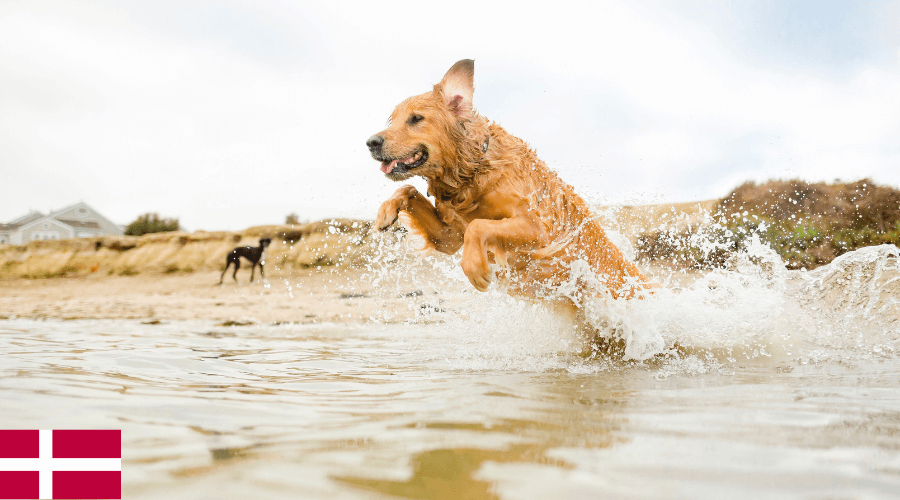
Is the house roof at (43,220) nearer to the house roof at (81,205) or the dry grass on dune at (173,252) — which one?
the house roof at (81,205)

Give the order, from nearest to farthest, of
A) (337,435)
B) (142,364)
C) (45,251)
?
(337,435) → (142,364) → (45,251)

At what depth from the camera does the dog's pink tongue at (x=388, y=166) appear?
12.4 ft

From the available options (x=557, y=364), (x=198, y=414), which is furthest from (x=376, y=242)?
(x=198, y=414)

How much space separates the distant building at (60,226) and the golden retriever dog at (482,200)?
33447 mm

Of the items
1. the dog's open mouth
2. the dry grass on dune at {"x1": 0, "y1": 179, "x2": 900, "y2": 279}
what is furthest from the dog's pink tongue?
the dry grass on dune at {"x1": 0, "y1": 179, "x2": 900, "y2": 279}

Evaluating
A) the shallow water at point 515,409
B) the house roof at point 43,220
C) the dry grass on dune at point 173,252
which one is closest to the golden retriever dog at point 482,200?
the shallow water at point 515,409

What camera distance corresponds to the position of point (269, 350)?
519 centimetres

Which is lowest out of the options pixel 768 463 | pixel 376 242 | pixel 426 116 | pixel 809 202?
pixel 768 463

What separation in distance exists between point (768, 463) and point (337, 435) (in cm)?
127

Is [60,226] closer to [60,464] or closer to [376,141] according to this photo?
[376,141]

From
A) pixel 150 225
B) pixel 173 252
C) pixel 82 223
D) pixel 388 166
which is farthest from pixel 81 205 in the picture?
pixel 388 166

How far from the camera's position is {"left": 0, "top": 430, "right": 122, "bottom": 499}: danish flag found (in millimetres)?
1433

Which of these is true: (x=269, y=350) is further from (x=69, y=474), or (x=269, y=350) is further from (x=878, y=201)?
(x=878, y=201)

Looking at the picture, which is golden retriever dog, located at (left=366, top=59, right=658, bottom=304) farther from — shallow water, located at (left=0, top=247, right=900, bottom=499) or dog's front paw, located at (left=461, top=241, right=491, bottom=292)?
shallow water, located at (left=0, top=247, right=900, bottom=499)
